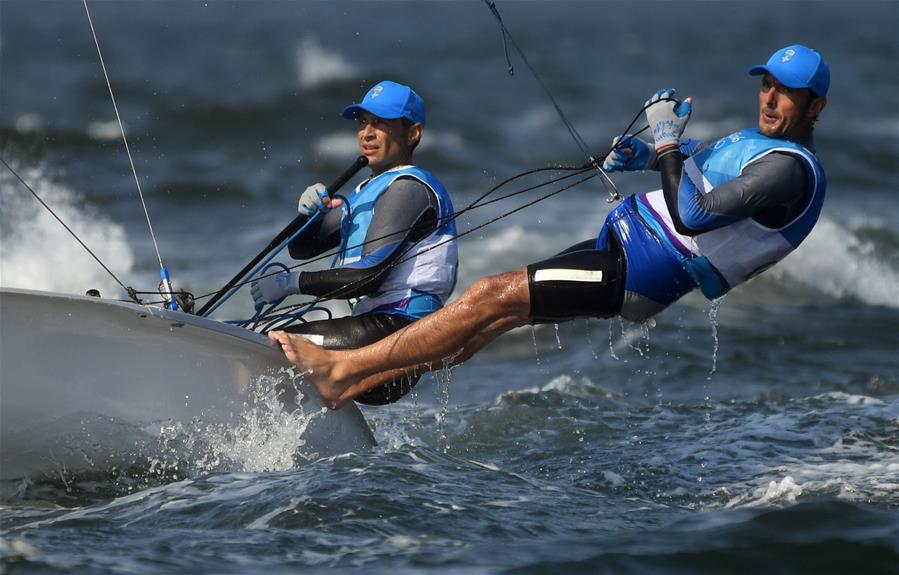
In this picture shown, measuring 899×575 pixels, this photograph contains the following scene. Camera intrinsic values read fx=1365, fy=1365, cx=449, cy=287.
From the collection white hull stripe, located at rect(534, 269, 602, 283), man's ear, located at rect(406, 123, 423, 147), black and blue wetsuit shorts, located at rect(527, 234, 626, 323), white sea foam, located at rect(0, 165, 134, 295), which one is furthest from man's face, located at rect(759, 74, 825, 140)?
white sea foam, located at rect(0, 165, 134, 295)

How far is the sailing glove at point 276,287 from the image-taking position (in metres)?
5.55

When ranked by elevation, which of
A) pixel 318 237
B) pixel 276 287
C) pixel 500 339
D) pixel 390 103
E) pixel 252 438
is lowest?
pixel 252 438

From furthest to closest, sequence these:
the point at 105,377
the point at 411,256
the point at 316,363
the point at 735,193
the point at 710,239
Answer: the point at 411,256, the point at 316,363, the point at 710,239, the point at 735,193, the point at 105,377

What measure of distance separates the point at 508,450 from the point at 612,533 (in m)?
1.76

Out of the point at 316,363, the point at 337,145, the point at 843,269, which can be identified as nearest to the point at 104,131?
the point at 337,145

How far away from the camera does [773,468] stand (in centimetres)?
574

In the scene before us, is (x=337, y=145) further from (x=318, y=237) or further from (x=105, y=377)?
(x=105, y=377)

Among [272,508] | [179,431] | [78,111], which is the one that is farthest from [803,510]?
[78,111]

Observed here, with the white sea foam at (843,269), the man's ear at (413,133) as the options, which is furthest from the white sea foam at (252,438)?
the white sea foam at (843,269)

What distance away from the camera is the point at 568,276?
17.3 feet

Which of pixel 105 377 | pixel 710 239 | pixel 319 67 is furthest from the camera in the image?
pixel 319 67

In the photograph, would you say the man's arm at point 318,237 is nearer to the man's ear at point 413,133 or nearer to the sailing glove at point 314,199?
the sailing glove at point 314,199

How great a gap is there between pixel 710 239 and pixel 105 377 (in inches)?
90.3

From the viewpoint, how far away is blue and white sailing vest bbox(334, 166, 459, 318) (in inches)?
217
